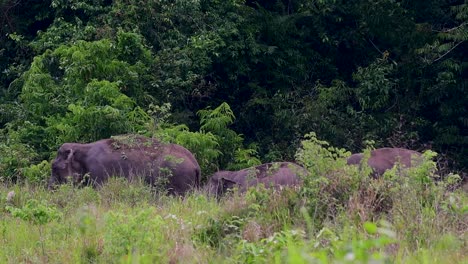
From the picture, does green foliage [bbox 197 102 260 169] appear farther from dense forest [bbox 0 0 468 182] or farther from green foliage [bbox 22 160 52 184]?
green foliage [bbox 22 160 52 184]

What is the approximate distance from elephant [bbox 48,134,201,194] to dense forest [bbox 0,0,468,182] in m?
3.41

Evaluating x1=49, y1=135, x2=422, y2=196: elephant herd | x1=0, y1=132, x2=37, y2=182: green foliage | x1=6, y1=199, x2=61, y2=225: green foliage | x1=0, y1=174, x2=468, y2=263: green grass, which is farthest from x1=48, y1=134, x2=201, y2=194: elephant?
x1=6, y1=199, x2=61, y2=225: green foliage

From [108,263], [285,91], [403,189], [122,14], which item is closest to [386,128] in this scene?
[285,91]

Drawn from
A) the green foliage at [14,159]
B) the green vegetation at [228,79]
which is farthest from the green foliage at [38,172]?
the green foliage at [14,159]

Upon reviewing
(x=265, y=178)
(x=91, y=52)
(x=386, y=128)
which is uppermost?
(x=91, y=52)

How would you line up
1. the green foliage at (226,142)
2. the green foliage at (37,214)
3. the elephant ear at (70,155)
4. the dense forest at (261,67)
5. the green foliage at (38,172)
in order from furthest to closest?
the dense forest at (261,67), the green foliage at (226,142), the green foliage at (38,172), the elephant ear at (70,155), the green foliage at (37,214)

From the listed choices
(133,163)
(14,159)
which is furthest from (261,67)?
(133,163)

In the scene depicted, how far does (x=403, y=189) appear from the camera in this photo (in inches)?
334

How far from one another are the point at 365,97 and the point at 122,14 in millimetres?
6367

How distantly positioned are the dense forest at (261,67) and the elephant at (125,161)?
3.41 metres

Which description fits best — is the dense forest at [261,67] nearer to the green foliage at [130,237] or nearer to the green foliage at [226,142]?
the green foliage at [226,142]

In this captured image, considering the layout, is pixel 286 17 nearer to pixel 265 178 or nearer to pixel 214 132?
pixel 214 132

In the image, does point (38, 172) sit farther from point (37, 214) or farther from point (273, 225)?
point (273, 225)

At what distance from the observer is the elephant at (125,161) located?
14.3 meters
